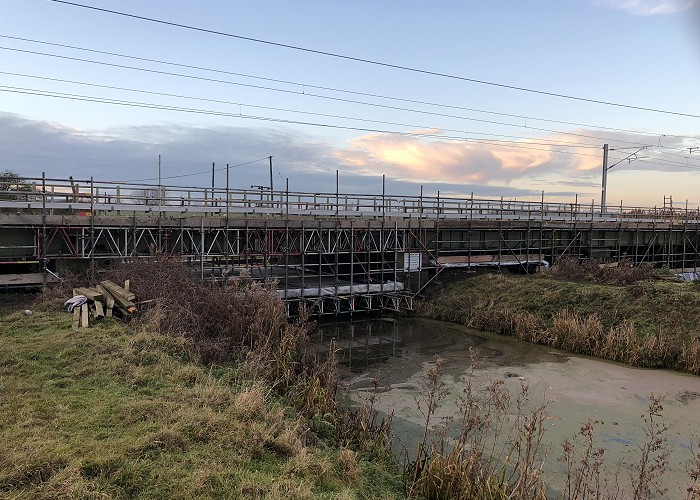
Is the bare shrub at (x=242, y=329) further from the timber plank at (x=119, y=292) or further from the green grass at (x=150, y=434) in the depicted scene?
the green grass at (x=150, y=434)

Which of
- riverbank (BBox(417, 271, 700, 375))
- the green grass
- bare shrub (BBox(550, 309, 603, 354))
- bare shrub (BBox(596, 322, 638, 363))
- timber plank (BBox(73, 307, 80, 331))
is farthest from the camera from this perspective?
bare shrub (BBox(550, 309, 603, 354))

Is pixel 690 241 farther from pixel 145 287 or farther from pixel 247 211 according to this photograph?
pixel 145 287

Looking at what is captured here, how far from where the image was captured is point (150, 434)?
5848 mm

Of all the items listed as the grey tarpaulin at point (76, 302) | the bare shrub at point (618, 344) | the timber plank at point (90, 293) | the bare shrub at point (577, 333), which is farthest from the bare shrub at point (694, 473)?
the timber plank at point (90, 293)

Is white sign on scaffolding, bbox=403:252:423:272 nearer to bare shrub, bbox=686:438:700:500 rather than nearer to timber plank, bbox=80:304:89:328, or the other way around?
bare shrub, bbox=686:438:700:500

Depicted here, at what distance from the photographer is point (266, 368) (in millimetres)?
9891

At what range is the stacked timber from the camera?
11.1m

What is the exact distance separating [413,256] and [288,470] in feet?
65.5

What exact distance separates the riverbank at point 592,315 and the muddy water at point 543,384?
23.9 inches

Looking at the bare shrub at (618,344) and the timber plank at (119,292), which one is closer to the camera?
the timber plank at (119,292)

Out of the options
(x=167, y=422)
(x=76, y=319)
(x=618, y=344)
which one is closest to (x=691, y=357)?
(x=618, y=344)

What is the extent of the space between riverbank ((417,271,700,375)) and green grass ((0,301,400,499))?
484 inches

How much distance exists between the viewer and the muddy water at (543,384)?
9.54m

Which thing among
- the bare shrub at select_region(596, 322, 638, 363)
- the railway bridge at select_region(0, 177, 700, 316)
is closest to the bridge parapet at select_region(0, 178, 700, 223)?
the railway bridge at select_region(0, 177, 700, 316)
